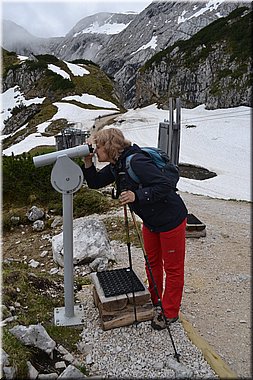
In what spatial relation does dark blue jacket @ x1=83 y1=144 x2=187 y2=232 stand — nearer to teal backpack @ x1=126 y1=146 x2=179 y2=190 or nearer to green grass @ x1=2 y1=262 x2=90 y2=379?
teal backpack @ x1=126 y1=146 x2=179 y2=190

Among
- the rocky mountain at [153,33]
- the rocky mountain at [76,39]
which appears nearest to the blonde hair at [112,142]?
the rocky mountain at [153,33]

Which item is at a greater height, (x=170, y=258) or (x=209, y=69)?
(x=209, y=69)

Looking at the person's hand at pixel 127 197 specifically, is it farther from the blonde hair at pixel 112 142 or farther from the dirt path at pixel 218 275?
the dirt path at pixel 218 275

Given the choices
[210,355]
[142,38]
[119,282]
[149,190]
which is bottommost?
[210,355]

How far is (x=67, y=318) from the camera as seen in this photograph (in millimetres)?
4195

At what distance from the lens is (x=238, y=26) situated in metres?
41.2

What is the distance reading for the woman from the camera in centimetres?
352

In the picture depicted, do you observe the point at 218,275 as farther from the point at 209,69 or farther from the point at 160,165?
the point at 209,69

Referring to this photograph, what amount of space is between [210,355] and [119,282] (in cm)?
117

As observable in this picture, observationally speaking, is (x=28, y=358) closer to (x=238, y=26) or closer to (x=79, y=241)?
(x=79, y=241)

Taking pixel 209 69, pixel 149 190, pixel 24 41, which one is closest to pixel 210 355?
pixel 149 190

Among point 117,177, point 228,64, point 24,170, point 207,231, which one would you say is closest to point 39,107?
point 228,64

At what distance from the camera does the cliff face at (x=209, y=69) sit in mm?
35938

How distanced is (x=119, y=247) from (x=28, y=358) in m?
3.93
